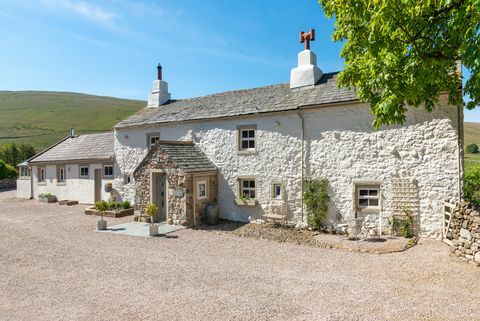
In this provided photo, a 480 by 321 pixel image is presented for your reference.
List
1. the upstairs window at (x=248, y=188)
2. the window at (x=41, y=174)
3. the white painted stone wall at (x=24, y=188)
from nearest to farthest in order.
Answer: the upstairs window at (x=248, y=188), the window at (x=41, y=174), the white painted stone wall at (x=24, y=188)

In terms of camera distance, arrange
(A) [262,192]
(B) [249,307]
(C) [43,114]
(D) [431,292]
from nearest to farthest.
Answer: (B) [249,307]
(D) [431,292]
(A) [262,192]
(C) [43,114]

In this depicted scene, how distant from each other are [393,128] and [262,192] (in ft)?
20.2

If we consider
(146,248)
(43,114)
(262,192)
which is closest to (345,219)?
(262,192)

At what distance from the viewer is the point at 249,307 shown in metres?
6.16

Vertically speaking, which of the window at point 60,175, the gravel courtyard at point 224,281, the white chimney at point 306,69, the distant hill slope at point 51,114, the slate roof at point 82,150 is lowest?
the gravel courtyard at point 224,281

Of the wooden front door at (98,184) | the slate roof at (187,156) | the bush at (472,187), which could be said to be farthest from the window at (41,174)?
the bush at (472,187)

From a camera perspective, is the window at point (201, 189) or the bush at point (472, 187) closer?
the bush at point (472, 187)

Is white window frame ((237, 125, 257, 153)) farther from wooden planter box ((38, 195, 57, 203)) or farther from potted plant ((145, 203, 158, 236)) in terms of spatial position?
wooden planter box ((38, 195, 57, 203))

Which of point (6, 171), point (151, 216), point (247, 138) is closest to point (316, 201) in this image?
point (247, 138)

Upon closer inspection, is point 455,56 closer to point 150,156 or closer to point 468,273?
point 468,273

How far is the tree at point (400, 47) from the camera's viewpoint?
751 centimetres

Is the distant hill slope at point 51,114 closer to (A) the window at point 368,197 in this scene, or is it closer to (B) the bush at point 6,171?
(B) the bush at point 6,171

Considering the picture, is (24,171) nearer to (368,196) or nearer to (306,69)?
(306,69)

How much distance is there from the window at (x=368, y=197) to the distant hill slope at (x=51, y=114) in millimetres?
66860
